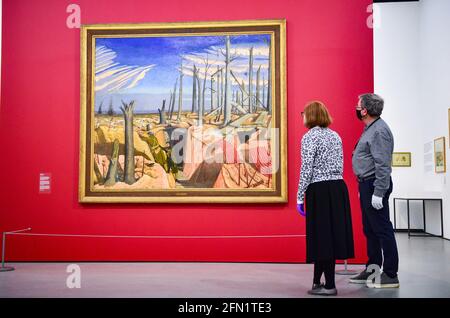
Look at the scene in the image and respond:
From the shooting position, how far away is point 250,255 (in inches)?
272

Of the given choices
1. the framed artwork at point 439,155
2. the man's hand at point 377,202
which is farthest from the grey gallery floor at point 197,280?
the framed artwork at point 439,155

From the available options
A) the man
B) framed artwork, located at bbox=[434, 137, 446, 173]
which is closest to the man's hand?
the man

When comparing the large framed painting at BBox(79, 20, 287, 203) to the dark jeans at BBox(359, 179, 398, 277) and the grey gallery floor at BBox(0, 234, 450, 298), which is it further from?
the dark jeans at BBox(359, 179, 398, 277)

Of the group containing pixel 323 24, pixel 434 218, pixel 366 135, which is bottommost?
pixel 434 218

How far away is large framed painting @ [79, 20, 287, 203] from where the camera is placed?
272 inches

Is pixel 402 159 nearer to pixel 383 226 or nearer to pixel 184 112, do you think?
pixel 184 112

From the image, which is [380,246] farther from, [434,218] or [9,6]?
[434,218]

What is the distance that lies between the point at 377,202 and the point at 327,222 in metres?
0.71

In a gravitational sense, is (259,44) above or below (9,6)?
below

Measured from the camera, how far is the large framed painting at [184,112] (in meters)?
6.90

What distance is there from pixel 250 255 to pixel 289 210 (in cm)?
82

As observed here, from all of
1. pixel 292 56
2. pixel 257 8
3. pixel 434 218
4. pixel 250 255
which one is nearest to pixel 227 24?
pixel 257 8

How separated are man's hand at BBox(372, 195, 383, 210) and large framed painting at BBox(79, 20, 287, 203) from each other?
6.32 feet

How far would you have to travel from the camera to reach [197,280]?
5.54 m
